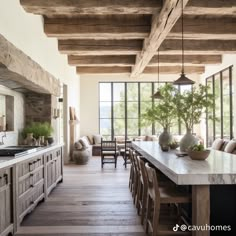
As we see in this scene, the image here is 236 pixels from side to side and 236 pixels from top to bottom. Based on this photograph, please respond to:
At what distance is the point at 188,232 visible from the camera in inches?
115

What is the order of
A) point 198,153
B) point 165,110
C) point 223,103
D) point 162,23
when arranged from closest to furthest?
1. point 198,153
2. point 162,23
3. point 165,110
4. point 223,103

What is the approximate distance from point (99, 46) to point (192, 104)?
3827mm

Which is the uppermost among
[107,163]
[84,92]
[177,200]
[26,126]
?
[84,92]

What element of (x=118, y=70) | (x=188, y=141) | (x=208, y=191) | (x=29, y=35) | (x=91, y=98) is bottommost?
(x=208, y=191)

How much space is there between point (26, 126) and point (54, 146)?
1013 millimetres

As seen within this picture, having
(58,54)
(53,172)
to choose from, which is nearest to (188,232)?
(53,172)

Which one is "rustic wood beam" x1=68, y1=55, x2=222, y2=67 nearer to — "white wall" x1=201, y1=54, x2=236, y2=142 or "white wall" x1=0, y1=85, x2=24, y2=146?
"white wall" x1=201, y1=54, x2=236, y2=142

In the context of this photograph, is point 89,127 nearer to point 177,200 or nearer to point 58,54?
point 58,54

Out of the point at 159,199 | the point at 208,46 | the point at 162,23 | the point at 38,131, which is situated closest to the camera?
the point at 159,199

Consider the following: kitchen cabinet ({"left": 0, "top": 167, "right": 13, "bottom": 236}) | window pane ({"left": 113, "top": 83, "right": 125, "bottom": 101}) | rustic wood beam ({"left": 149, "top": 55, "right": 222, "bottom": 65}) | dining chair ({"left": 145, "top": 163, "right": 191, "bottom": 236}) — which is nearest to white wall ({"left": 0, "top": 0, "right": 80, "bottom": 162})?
kitchen cabinet ({"left": 0, "top": 167, "right": 13, "bottom": 236})

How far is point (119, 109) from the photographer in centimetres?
1240

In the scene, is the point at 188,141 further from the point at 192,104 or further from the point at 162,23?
the point at 162,23

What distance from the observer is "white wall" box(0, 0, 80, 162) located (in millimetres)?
4012

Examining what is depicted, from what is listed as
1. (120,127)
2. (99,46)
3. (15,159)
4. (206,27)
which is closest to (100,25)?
(99,46)
